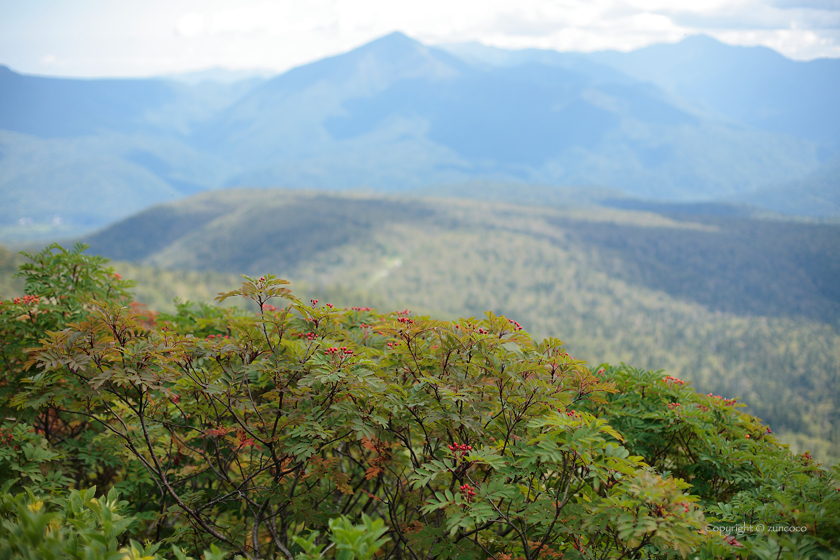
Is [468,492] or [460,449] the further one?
[460,449]

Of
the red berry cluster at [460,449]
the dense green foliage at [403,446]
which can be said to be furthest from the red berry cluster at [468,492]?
the red berry cluster at [460,449]

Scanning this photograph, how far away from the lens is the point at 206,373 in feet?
19.7

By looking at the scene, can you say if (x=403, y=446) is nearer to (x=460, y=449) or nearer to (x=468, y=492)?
(x=460, y=449)

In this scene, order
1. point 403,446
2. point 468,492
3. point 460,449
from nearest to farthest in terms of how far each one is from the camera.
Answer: point 468,492 < point 460,449 < point 403,446

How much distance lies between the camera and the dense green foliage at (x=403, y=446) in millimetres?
4344

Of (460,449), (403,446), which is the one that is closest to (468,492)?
(460,449)

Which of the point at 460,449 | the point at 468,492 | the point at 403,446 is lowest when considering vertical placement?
the point at 403,446

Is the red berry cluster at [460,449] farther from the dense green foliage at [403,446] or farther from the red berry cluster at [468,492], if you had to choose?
the red berry cluster at [468,492]

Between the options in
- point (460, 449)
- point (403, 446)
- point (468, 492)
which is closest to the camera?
point (468, 492)

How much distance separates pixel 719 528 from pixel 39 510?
22.4 feet

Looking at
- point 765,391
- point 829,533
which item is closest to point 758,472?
point 829,533

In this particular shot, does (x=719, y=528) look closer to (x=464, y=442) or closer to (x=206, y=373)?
(x=464, y=442)

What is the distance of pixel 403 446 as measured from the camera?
661cm

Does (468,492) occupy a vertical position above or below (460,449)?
below
